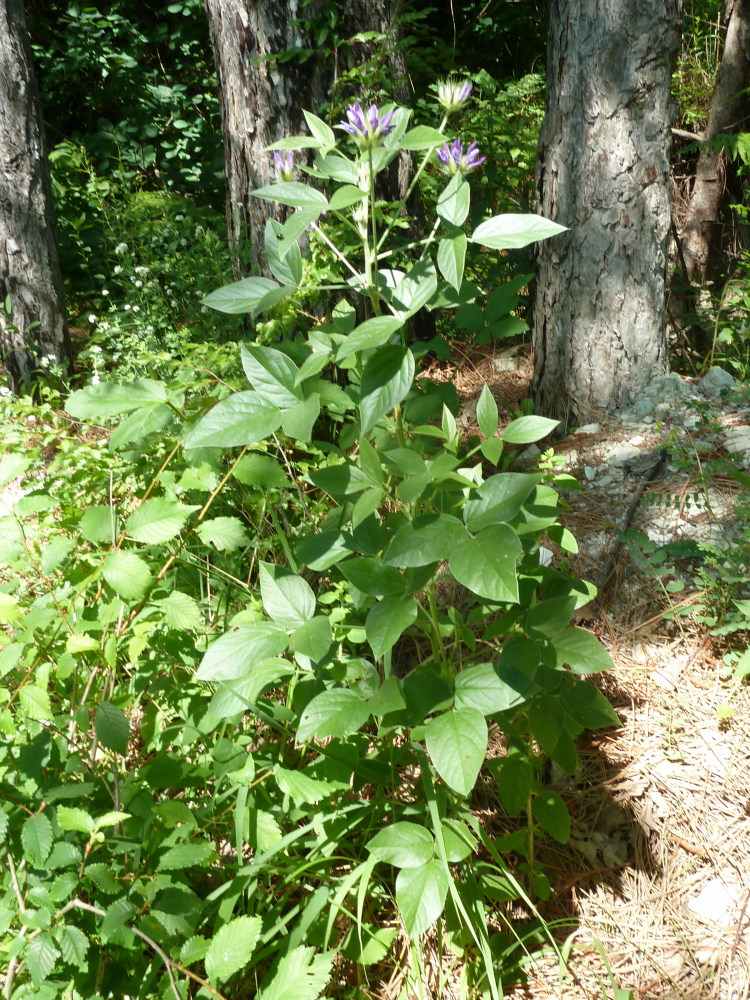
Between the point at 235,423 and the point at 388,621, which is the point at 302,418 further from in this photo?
the point at 388,621

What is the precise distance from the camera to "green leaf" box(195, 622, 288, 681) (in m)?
1.21

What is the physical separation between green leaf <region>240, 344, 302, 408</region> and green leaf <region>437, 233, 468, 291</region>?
0.91 feet

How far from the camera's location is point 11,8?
153 inches

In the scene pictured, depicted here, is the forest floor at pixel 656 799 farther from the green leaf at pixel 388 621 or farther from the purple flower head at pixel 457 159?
the purple flower head at pixel 457 159

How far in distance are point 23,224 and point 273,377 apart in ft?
11.5

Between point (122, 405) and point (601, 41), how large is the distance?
205cm

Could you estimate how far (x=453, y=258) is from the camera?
3.48 ft

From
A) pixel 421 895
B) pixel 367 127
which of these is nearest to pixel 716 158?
pixel 367 127

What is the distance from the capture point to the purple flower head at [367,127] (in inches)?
43.1

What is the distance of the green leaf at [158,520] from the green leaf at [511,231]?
650 mm

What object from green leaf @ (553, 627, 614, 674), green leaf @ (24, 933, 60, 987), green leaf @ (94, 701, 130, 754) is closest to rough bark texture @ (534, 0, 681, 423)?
green leaf @ (553, 627, 614, 674)

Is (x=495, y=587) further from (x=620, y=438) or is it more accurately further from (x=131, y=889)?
(x=620, y=438)

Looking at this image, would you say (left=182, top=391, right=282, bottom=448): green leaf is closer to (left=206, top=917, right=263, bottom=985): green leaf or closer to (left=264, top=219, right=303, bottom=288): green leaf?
(left=264, top=219, right=303, bottom=288): green leaf

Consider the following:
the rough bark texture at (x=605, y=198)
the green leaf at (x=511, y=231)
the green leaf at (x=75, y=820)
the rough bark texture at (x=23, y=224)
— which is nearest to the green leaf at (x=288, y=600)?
the green leaf at (x=75, y=820)
